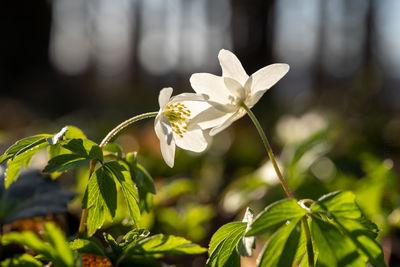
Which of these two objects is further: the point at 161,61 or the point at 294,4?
the point at 161,61

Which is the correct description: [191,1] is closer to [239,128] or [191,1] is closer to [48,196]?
[239,128]

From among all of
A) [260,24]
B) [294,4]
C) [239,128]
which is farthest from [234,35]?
[294,4]

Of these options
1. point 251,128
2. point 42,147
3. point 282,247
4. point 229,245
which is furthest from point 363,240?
point 251,128

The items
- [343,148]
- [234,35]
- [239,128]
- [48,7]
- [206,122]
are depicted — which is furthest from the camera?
[48,7]

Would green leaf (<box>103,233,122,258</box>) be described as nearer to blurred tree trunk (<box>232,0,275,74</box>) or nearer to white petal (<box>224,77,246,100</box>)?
white petal (<box>224,77,246,100</box>)

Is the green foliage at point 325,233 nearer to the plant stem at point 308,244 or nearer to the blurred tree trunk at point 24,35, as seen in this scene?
the plant stem at point 308,244

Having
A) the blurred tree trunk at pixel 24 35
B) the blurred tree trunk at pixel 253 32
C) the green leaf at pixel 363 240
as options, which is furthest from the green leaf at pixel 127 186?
the blurred tree trunk at pixel 24 35

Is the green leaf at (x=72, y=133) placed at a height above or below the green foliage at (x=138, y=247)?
above

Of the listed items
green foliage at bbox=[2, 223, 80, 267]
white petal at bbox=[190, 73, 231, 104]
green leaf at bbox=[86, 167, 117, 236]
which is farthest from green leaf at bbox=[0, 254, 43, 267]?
white petal at bbox=[190, 73, 231, 104]
